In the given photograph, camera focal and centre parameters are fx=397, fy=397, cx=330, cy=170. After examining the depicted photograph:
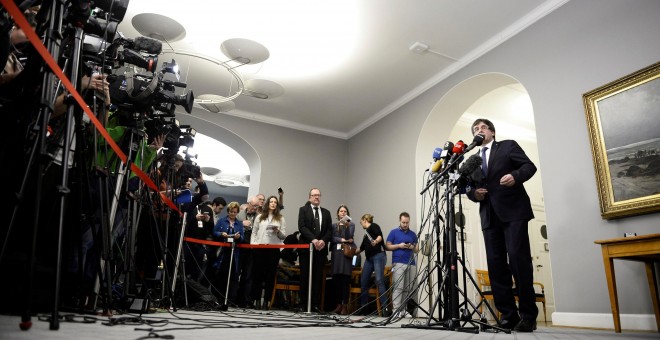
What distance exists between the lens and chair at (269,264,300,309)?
17.1 feet

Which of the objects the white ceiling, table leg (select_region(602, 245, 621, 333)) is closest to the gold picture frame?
table leg (select_region(602, 245, 621, 333))

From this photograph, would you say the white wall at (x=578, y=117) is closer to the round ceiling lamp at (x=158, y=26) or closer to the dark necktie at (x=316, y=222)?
the dark necktie at (x=316, y=222)

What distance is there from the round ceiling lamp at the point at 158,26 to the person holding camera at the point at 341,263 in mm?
2834

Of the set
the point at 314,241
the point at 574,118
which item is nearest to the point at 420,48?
the point at 574,118

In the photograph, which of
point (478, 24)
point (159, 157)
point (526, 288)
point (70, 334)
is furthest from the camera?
point (478, 24)

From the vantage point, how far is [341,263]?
489cm

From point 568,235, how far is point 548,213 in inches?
12.0

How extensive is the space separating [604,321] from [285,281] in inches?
141

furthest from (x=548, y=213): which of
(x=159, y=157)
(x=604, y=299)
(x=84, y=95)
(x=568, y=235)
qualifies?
(x=84, y=95)

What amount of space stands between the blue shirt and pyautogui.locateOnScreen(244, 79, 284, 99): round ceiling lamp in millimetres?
2449

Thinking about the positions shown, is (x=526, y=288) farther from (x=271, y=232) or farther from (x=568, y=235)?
(x=271, y=232)

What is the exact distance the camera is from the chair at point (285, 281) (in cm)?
521

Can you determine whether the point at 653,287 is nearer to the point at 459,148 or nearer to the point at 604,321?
the point at 604,321

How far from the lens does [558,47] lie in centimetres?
399
